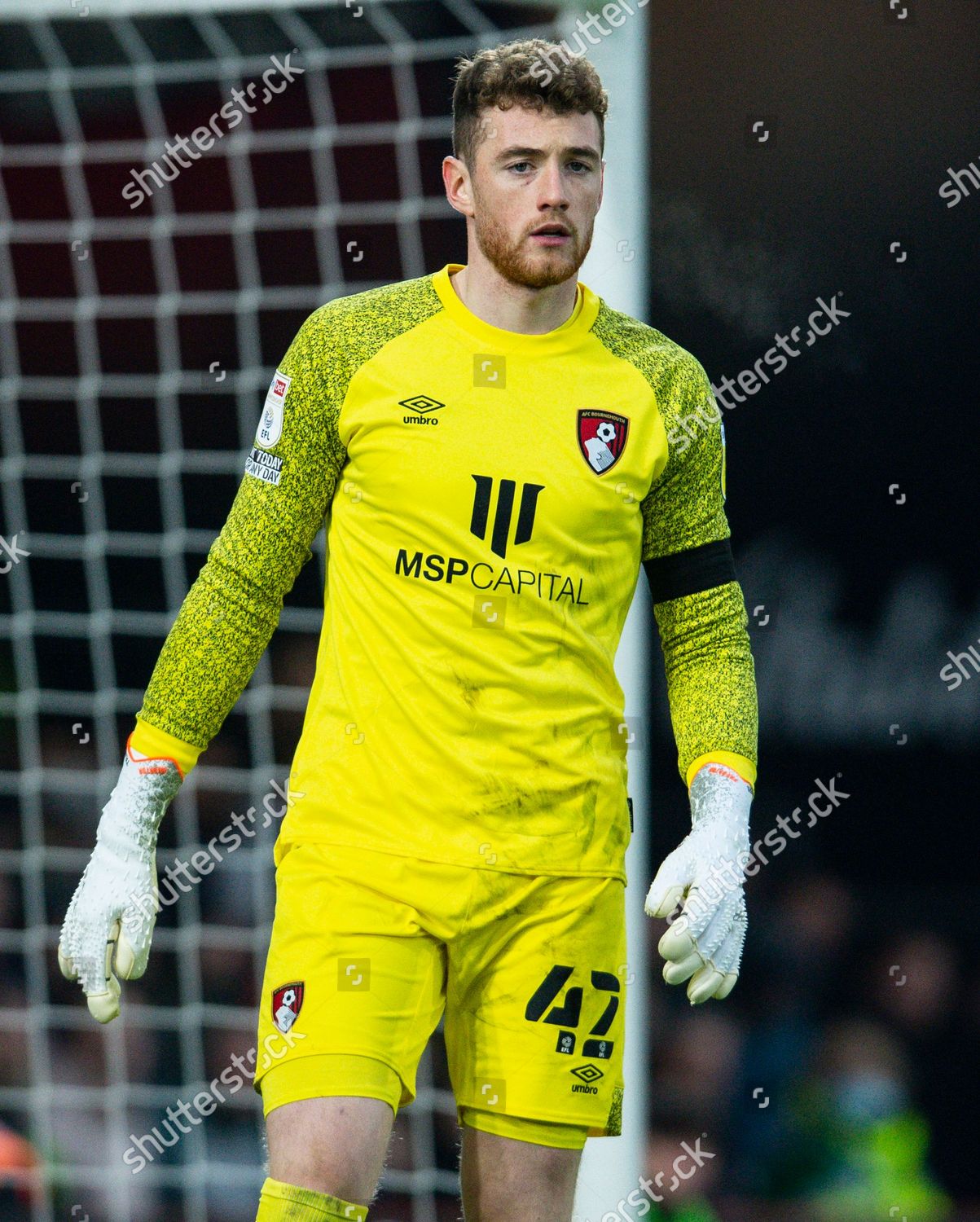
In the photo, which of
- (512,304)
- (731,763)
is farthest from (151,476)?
(731,763)

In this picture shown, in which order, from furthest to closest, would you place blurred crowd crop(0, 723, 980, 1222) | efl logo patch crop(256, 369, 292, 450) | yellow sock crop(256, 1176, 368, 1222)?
blurred crowd crop(0, 723, 980, 1222), efl logo patch crop(256, 369, 292, 450), yellow sock crop(256, 1176, 368, 1222)

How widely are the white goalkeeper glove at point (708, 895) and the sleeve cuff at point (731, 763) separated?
0.02 meters

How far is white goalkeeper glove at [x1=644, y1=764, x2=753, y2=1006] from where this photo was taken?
2.30 metres

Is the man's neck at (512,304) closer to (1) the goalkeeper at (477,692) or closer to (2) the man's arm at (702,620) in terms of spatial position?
(1) the goalkeeper at (477,692)

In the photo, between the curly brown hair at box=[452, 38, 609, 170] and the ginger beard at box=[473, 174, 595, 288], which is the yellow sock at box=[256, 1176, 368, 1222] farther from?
the curly brown hair at box=[452, 38, 609, 170]

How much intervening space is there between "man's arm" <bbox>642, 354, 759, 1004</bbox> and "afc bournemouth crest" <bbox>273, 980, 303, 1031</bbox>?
21.7 inches

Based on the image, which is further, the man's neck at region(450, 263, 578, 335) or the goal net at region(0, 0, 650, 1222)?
the goal net at region(0, 0, 650, 1222)

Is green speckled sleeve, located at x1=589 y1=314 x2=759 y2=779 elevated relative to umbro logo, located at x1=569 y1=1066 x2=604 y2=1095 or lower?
elevated

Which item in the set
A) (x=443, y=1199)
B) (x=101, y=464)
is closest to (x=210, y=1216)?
(x=443, y=1199)

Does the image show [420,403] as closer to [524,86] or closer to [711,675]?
[524,86]

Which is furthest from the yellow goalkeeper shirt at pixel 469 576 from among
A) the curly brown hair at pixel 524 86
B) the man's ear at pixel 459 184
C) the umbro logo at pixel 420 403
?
the curly brown hair at pixel 524 86

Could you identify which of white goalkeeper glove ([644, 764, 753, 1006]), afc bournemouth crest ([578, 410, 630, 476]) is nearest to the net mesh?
afc bournemouth crest ([578, 410, 630, 476])

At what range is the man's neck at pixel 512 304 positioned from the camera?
244cm

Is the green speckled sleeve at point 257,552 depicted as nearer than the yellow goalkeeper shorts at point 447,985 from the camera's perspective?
No
